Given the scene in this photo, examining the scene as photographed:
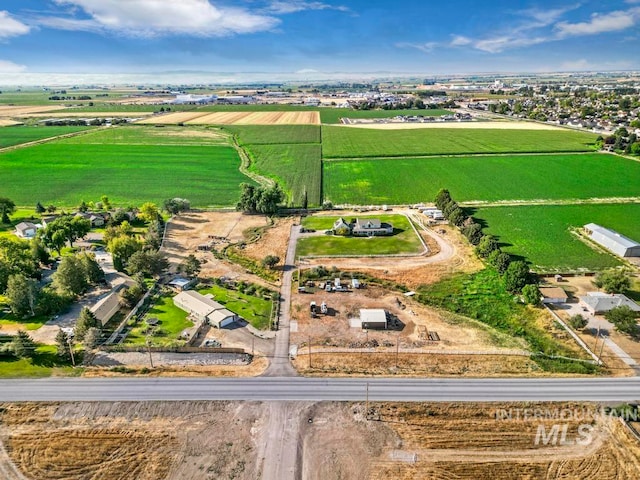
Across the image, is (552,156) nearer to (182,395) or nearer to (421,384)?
(421,384)

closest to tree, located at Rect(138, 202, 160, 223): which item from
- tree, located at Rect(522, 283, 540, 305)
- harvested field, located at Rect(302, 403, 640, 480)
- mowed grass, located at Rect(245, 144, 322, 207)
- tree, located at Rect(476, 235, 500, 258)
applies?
mowed grass, located at Rect(245, 144, 322, 207)

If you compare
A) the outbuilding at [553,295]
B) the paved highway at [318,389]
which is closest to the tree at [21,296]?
the paved highway at [318,389]

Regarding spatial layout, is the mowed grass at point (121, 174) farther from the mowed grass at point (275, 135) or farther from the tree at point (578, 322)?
the tree at point (578, 322)

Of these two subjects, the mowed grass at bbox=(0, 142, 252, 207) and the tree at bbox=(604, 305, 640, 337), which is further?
the mowed grass at bbox=(0, 142, 252, 207)

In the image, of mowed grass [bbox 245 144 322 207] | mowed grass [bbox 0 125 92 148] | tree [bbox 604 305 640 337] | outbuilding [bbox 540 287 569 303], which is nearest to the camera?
tree [bbox 604 305 640 337]

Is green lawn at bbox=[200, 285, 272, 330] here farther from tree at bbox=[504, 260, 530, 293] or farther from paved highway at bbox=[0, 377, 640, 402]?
tree at bbox=[504, 260, 530, 293]

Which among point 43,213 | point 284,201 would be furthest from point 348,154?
point 43,213

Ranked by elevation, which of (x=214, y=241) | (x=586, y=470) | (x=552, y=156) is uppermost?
(x=552, y=156)
